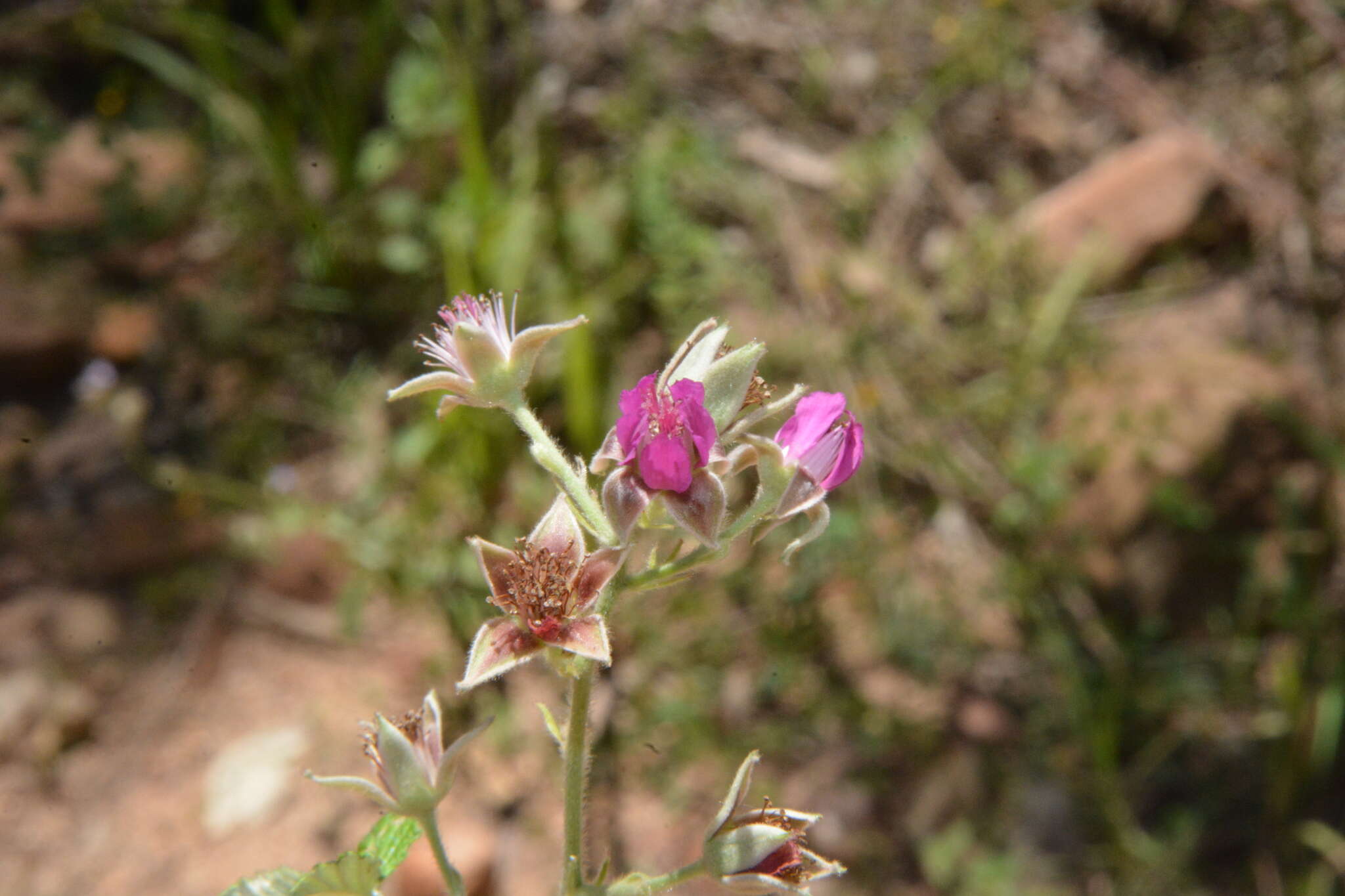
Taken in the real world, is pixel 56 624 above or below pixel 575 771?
above

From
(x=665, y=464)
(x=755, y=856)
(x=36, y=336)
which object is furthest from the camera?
(x=36, y=336)

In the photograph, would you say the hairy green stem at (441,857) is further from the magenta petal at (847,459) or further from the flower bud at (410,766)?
the magenta petal at (847,459)

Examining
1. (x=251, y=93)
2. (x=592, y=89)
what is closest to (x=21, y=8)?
(x=251, y=93)

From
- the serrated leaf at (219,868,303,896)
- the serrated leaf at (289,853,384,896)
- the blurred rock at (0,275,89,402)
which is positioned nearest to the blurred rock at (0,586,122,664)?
the blurred rock at (0,275,89,402)

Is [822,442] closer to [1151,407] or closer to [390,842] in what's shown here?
[390,842]

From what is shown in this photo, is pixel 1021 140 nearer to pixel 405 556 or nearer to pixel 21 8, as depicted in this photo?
pixel 405 556

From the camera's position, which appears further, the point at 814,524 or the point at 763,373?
the point at 763,373

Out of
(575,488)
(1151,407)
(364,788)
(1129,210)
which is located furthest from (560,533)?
(1129,210)

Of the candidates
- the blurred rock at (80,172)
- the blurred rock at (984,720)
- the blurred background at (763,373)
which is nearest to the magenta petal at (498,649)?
the blurred background at (763,373)
